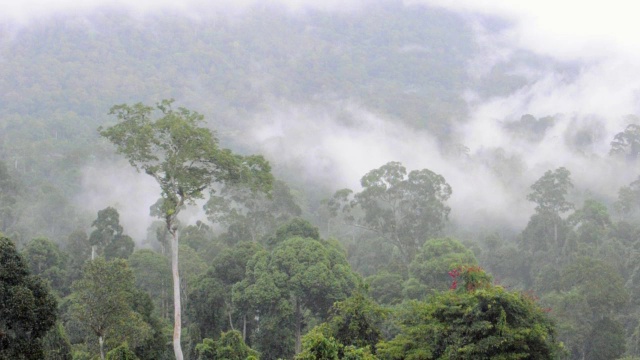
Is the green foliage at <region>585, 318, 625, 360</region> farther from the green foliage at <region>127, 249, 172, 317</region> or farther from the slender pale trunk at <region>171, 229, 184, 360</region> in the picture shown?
the green foliage at <region>127, 249, 172, 317</region>

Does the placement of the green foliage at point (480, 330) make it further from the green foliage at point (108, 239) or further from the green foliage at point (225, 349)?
the green foliage at point (108, 239)

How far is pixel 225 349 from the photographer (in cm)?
1975

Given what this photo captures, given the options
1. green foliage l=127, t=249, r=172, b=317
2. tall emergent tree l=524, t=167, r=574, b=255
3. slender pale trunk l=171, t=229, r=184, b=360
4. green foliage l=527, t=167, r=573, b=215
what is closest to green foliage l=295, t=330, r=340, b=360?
slender pale trunk l=171, t=229, r=184, b=360

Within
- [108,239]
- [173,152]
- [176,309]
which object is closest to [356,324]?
[176,309]

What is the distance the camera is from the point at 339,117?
12362 centimetres

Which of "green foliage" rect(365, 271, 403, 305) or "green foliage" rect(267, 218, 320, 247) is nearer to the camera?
"green foliage" rect(267, 218, 320, 247)

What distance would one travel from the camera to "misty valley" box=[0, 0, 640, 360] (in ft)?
61.1

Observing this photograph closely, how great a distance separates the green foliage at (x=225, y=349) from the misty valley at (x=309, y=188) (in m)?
0.13

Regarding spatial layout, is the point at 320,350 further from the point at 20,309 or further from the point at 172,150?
the point at 172,150

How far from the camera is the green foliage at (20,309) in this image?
13438 mm

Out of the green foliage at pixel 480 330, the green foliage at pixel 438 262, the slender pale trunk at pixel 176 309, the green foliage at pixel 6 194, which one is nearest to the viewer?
the green foliage at pixel 480 330

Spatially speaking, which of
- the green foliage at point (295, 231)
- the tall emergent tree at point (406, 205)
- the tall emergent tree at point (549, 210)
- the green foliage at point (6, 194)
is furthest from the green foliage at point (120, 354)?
the green foliage at point (6, 194)

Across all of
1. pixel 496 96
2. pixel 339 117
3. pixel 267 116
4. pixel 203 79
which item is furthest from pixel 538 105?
pixel 203 79

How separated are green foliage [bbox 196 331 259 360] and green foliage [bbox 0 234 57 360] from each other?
20.4 ft
